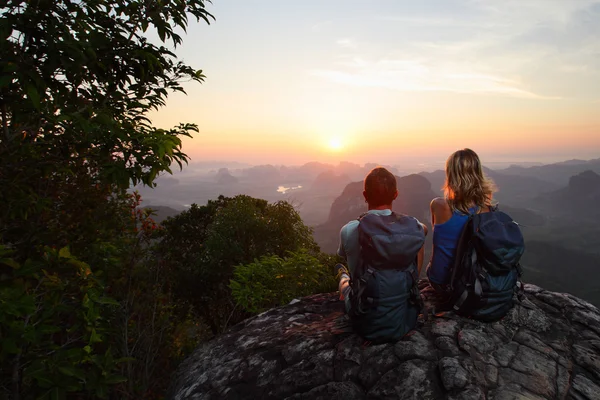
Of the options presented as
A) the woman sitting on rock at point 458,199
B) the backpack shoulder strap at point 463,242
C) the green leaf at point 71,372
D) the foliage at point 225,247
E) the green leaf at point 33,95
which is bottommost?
the foliage at point 225,247

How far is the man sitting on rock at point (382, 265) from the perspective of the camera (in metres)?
3.99

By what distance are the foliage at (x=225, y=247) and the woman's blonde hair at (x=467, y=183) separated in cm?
1134

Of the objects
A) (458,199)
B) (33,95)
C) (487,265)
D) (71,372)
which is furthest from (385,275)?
(33,95)

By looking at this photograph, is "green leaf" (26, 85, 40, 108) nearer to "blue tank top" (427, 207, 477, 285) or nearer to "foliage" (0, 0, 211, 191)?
"foliage" (0, 0, 211, 191)

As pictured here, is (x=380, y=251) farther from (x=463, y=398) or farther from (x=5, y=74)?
(x=5, y=74)

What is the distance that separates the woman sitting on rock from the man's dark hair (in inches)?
33.7

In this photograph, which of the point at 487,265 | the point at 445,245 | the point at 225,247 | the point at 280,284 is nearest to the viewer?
the point at 487,265

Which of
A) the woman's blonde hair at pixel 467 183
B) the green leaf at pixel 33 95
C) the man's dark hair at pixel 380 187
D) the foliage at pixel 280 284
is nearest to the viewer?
the green leaf at pixel 33 95

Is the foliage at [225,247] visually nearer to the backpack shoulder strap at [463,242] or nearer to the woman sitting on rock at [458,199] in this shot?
the woman sitting on rock at [458,199]

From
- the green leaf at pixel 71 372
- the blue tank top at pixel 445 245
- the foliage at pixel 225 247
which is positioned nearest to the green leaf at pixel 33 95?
the green leaf at pixel 71 372

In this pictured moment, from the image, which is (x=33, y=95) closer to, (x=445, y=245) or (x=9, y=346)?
(x=9, y=346)

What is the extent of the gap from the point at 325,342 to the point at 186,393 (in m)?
2.32

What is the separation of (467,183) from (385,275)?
177cm

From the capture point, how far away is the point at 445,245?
4617mm
